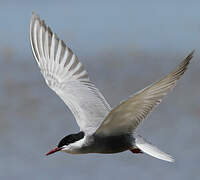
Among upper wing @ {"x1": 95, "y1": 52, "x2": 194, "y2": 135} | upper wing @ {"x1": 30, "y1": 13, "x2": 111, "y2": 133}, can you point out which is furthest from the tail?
upper wing @ {"x1": 30, "y1": 13, "x2": 111, "y2": 133}

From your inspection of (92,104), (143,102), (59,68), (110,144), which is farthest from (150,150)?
(59,68)

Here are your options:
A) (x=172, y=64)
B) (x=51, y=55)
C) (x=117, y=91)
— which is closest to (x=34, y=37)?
(x=51, y=55)

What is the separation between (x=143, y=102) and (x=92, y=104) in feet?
3.63

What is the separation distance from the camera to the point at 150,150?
700cm

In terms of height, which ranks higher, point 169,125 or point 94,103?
point 94,103

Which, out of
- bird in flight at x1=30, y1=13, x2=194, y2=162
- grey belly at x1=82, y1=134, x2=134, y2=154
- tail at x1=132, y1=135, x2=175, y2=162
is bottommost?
tail at x1=132, y1=135, x2=175, y2=162

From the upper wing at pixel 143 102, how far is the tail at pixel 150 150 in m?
0.25

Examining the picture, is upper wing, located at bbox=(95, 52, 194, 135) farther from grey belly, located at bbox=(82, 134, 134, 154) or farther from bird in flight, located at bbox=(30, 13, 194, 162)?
grey belly, located at bbox=(82, 134, 134, 154)

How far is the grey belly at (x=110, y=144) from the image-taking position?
7.06 meters

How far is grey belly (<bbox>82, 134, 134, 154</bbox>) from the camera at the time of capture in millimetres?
7062

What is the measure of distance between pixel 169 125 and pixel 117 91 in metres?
0.88

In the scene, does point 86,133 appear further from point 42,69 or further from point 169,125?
A: point 169,125

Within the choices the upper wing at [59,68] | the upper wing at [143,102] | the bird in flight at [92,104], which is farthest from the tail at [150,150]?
the upper wing at [59,68]

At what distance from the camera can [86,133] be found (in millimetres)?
7148
